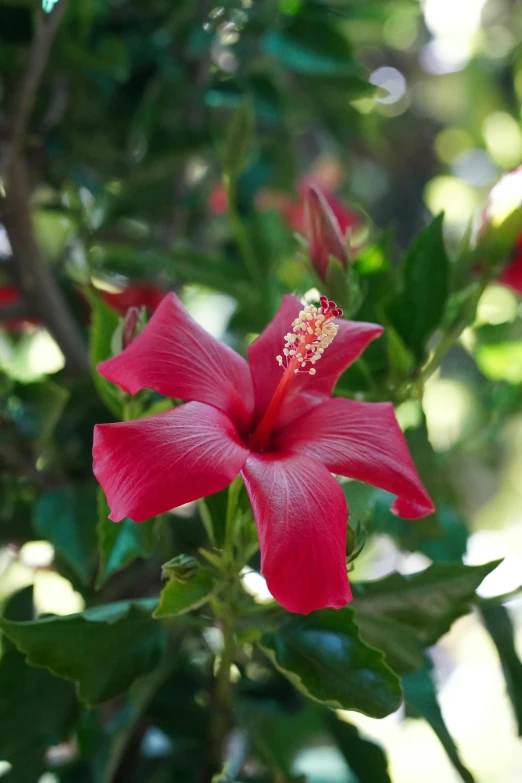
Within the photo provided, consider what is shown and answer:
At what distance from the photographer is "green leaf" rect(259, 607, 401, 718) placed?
1.17 feet

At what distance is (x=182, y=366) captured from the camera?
0.36m

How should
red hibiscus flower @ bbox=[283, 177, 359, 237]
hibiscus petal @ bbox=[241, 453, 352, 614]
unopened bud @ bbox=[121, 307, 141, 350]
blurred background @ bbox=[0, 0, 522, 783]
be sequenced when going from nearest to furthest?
1. hibiscus petal @ bbox=[241, 453, 352, 614]
2. unopened bud @ bbox=[121, 307, 141, 350]
3. blurred background @ bbox=[0, 0, 522, 783]
4. red hibiscus flower @ bbox=[283, 177, 359, 237]

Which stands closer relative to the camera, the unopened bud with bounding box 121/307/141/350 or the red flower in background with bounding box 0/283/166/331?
the unopened bud with bounding box 121/307/141/350

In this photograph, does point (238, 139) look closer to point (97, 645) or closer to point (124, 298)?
point (124, 298)

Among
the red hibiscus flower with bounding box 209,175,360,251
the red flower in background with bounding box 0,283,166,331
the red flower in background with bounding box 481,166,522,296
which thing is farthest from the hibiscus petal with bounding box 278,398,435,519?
the red hibiscus flower with bounding box 209,175,360,251

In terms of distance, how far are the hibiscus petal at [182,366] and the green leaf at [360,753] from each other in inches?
10.2

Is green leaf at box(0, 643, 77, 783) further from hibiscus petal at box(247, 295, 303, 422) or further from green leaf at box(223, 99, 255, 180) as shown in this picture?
green leaf at box(223, 99, 255, 180)

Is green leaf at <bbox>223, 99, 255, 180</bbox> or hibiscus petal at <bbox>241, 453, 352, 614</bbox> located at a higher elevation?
green leaf at <bbox>223, 99, 255, 180</bbox>

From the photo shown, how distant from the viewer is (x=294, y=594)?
0.96 ft

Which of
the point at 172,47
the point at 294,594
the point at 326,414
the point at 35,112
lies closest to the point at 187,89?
the point at 172,47

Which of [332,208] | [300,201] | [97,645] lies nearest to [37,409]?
[97,645]

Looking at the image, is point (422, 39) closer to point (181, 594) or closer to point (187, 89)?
point (187, 89)

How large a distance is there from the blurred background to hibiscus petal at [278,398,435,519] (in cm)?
4

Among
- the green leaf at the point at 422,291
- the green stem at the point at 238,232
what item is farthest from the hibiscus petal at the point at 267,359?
the green stem at the point at 238,232
